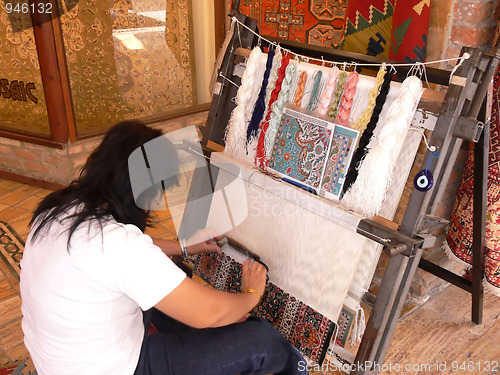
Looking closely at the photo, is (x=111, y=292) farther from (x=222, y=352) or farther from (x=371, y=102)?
(x=371, y=102)

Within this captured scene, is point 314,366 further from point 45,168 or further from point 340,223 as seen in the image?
point 45,168

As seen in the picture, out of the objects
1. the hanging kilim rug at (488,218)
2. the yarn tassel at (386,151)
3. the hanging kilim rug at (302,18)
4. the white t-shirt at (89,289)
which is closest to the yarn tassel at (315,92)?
the yarn tassel at (386,151)

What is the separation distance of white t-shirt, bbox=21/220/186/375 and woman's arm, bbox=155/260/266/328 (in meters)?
0.04

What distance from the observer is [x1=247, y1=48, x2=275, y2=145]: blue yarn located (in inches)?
62.9

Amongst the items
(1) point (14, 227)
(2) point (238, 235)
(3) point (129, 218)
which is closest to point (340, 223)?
(2) point (238, 235)

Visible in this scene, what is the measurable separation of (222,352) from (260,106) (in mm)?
872

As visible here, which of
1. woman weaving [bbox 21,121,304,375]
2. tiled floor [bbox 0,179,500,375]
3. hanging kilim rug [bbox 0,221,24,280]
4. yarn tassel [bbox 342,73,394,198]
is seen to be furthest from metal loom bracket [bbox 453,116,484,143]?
hanging kilim rug [bbox 0,221,24,280]

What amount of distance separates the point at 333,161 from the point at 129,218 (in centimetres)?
66

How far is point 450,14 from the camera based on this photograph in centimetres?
183

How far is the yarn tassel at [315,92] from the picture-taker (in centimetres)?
148

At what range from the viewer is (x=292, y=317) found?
5.07ft

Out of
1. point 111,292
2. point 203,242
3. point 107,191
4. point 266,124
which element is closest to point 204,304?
point 111,292

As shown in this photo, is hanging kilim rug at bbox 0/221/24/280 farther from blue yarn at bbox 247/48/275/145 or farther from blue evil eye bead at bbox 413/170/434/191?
blue evil eye bead at bbox 413/170/434/191

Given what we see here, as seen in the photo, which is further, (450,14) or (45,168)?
(45,168)
